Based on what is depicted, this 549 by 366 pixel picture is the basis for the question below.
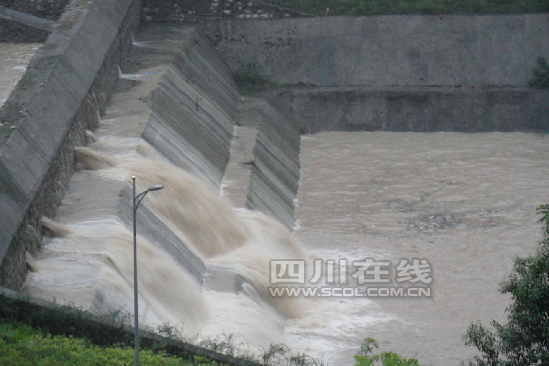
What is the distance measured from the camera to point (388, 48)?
2738 centimetres

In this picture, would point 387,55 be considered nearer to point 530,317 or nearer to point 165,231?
point 165,231

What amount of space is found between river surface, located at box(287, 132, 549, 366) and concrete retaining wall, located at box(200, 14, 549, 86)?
1.87 meters

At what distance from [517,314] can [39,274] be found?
20.9 ft

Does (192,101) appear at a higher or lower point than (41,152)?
higher

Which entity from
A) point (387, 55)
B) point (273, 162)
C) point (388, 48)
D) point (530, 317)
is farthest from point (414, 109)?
point (530, 317)

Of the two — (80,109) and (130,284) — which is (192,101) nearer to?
(80,109)

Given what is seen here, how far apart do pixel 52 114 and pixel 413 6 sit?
13270mm

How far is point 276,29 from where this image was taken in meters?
27.5

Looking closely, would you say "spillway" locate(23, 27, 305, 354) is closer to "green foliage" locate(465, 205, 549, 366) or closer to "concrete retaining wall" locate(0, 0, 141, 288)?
"concrete retaining wall" locate(0, 0, 141, 288)

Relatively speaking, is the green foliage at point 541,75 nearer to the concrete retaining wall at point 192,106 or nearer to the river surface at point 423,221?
the river surface at point 423,221

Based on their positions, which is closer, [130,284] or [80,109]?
[130,284]

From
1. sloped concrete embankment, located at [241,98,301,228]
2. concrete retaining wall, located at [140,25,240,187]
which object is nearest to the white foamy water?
concrete retaining wall, located at [140,25,240,187]

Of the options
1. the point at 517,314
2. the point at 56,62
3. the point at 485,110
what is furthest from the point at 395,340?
the point at 485,110

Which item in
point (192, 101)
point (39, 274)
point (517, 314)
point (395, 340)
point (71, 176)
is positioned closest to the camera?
point (517, 314)
